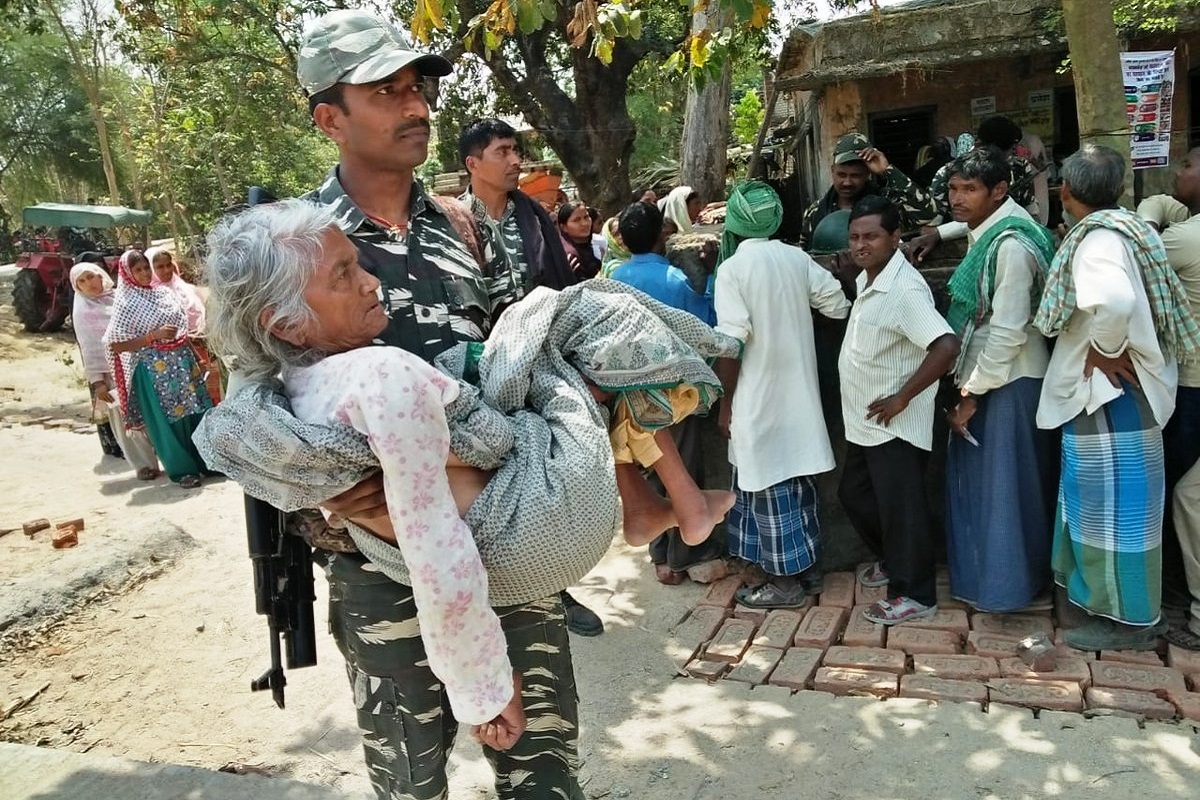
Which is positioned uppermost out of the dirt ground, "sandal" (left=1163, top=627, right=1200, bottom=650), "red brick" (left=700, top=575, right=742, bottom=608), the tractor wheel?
the tractor wheel

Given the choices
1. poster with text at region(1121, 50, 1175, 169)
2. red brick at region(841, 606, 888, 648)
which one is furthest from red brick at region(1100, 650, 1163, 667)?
poster with text at region(1121, 50, 1175, 169)

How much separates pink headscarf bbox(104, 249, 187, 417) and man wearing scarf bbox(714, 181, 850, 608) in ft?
15.4

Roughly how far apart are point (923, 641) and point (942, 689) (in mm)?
366

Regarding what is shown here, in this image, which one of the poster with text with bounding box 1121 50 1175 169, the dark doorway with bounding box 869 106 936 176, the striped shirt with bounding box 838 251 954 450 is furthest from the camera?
the dark doorway with bounding box 869 106 936 176

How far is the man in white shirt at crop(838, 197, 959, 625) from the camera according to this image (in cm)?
344

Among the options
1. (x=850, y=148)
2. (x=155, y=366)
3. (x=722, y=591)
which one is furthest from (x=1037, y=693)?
(x=155, y=366)

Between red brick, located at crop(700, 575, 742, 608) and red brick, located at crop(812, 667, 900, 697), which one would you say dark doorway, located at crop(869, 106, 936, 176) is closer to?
red brick, located at crop(700, 575, 742, 608)

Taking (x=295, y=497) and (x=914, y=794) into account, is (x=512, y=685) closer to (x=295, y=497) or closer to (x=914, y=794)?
(x=295, y=497)

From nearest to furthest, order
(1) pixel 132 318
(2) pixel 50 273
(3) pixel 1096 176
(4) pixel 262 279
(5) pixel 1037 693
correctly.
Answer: (4) pixel 262 279 → (5) pixel 1037 693 → (3) pixel 1096 176 → (1) pixel 132 318 → (2) pixel 50 273

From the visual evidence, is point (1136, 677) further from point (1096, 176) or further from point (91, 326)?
point (91, 326)

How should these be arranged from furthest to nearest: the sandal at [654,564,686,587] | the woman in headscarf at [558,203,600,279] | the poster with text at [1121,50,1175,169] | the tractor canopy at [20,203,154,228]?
the tractor canopy at [20,203,154,228]
the woman in headscarf at [558,203,600,279]
the poster with text at [1121,50,1175,169]
the sandal at [654,564,686,587]

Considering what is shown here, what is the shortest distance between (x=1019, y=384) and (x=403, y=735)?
8.78 feet

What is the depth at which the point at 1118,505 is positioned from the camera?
3123 mm

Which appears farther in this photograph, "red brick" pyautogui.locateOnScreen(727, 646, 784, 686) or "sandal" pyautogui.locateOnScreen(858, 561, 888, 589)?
"sandal" pyautogui.locateOnScreen(858, 561, 888, 589)
